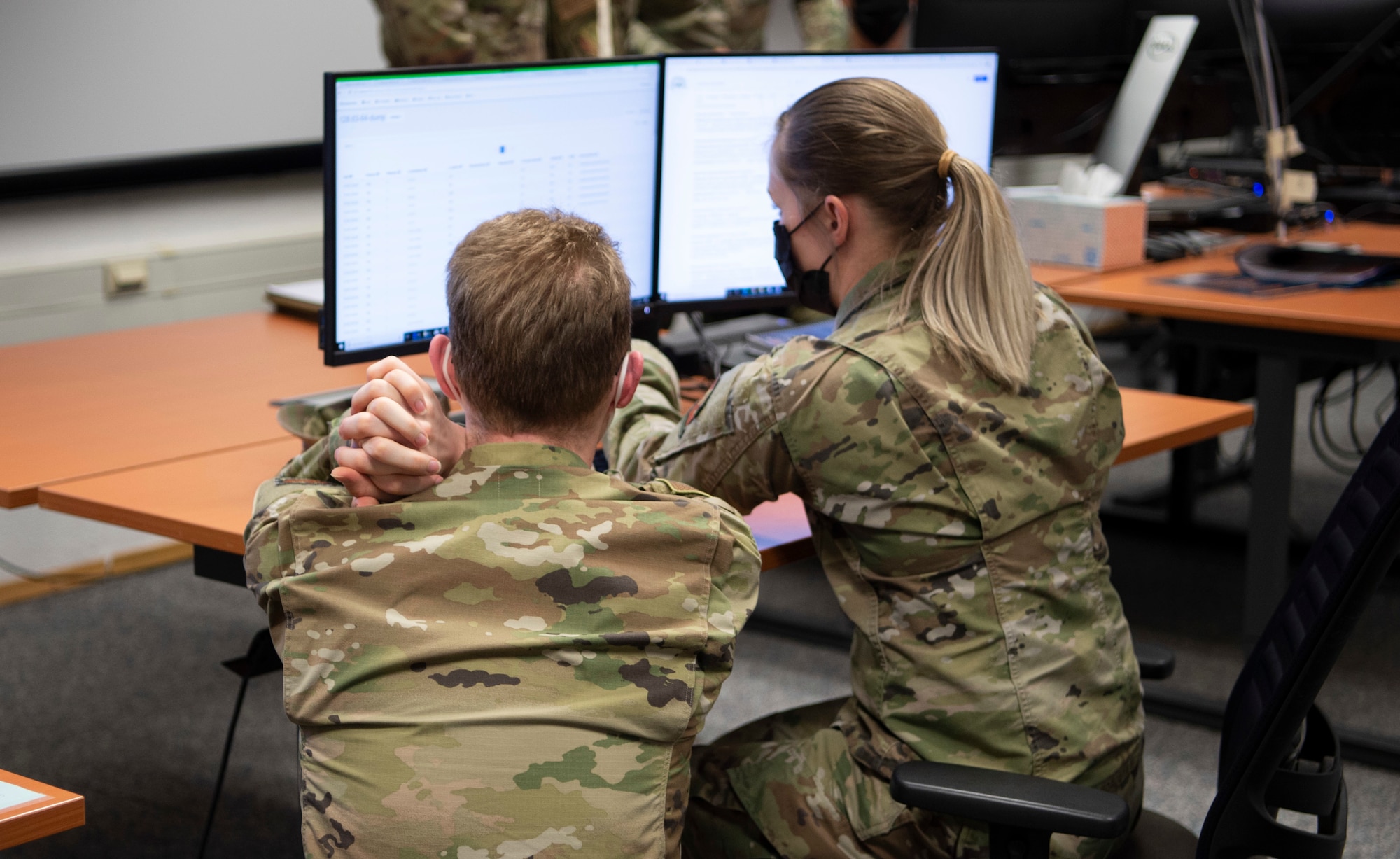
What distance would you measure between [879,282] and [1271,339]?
127 centimetres

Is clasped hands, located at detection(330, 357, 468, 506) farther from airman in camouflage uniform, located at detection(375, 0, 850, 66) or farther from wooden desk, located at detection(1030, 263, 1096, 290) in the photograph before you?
wooden desk, located at detection(1030, 263, 1096, 290)

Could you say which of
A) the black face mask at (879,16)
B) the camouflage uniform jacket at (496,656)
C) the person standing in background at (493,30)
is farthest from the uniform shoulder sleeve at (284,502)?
the black face mask at (879,16)

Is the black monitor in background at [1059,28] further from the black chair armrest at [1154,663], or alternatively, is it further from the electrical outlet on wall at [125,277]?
the black chair armrest at [1154,663]

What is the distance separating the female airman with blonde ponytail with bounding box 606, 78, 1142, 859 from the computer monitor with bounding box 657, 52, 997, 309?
52cm

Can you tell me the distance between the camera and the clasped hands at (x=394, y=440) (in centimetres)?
108

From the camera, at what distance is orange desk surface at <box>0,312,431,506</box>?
5.56 feet

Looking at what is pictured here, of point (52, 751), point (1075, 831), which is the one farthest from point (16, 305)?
point (1075, 831)

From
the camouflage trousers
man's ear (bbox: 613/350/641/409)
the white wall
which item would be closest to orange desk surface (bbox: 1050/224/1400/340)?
the camouflage trousers

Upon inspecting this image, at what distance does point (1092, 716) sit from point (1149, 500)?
2.53m

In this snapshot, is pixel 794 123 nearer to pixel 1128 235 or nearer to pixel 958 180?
pixel 958 180

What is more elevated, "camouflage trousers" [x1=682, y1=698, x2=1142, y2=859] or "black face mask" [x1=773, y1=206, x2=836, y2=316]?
"black face mask" [x1=773, y1=206, x2=836, y2=316]

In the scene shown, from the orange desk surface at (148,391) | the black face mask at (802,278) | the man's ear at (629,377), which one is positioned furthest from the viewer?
the orange desk surface at (148,391)

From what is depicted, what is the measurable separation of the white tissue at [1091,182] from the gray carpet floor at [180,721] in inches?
36.8

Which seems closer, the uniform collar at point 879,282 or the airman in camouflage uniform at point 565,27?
the uniform collar at point 879,282
